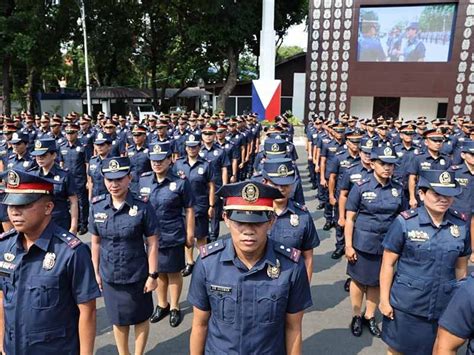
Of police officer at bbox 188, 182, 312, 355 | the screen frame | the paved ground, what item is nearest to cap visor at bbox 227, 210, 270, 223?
police officer at bbox 188, 182, 312, 355

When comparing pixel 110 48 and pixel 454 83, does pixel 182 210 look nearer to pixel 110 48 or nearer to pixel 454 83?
pixel 454 83

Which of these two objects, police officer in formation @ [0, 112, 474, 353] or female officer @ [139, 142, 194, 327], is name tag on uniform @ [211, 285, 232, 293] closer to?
police officer in formation @ [0, 112, 474, 353]

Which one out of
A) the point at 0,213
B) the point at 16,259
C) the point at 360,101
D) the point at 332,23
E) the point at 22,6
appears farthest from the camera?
the point at 360,101

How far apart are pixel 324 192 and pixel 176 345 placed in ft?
18.2

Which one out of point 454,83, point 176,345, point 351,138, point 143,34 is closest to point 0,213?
point 176,345

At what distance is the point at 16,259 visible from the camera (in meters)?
2.38

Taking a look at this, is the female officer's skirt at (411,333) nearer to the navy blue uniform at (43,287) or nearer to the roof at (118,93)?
the navy blue uniform at (43,287)

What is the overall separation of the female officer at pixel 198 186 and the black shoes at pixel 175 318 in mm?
1157

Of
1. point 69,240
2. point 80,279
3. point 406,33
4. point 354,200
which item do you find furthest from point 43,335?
point 406,33

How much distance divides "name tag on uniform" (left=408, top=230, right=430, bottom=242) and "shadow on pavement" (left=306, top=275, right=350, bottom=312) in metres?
2.17

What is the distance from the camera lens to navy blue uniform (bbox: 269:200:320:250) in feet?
11.8

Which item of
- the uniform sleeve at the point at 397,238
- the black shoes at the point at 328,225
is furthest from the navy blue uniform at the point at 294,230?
the black shoes at the point at 328,225

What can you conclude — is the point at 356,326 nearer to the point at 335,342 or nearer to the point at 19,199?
the point at 335,342

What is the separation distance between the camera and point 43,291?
93.2 inches
